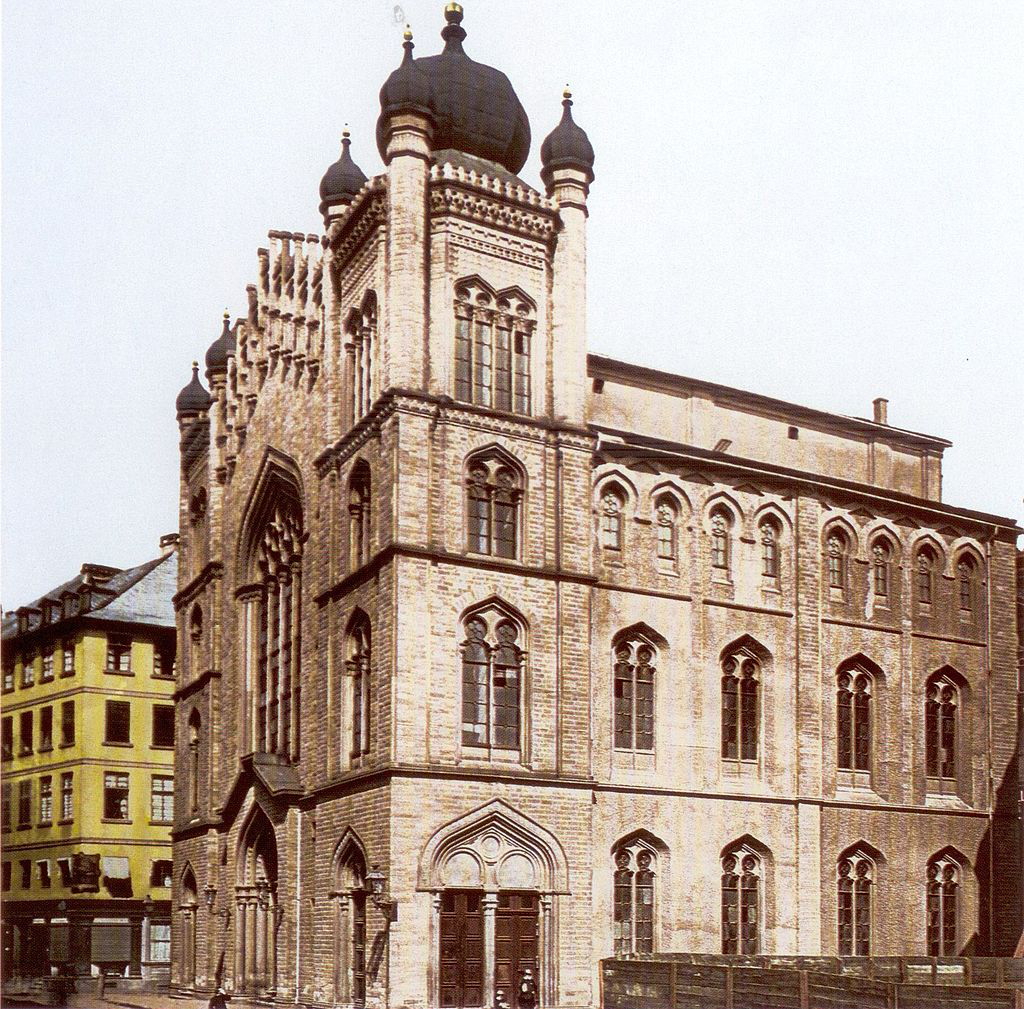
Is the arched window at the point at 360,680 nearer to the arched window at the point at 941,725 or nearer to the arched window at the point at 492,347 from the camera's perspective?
the arched window at the point at 492,347

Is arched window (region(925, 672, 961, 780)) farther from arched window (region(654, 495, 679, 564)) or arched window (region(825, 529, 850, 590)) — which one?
arched window (region(654, 495, 679, 564))

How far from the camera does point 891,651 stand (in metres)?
42.9

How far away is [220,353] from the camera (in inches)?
1961

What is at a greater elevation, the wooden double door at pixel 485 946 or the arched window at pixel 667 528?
the arched window at pixel 667 528

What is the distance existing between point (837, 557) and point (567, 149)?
1299cm

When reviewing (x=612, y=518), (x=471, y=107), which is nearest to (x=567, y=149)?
(x=471, y=107)

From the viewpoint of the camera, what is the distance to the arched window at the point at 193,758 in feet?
159

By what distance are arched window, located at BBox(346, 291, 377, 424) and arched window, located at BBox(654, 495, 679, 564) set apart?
7.55m

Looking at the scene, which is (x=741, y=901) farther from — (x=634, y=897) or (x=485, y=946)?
(x=485, y=946)

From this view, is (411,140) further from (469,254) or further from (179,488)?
(179,488)

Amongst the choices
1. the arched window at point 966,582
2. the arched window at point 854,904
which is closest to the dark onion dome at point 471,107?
→ the arched window at point 966,582

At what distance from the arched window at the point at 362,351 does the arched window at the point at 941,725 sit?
1743 cm

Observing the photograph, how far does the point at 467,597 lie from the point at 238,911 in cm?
1334

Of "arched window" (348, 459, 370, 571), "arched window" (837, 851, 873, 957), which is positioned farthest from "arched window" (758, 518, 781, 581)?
"arched window" (348, 459, 370, 571)
